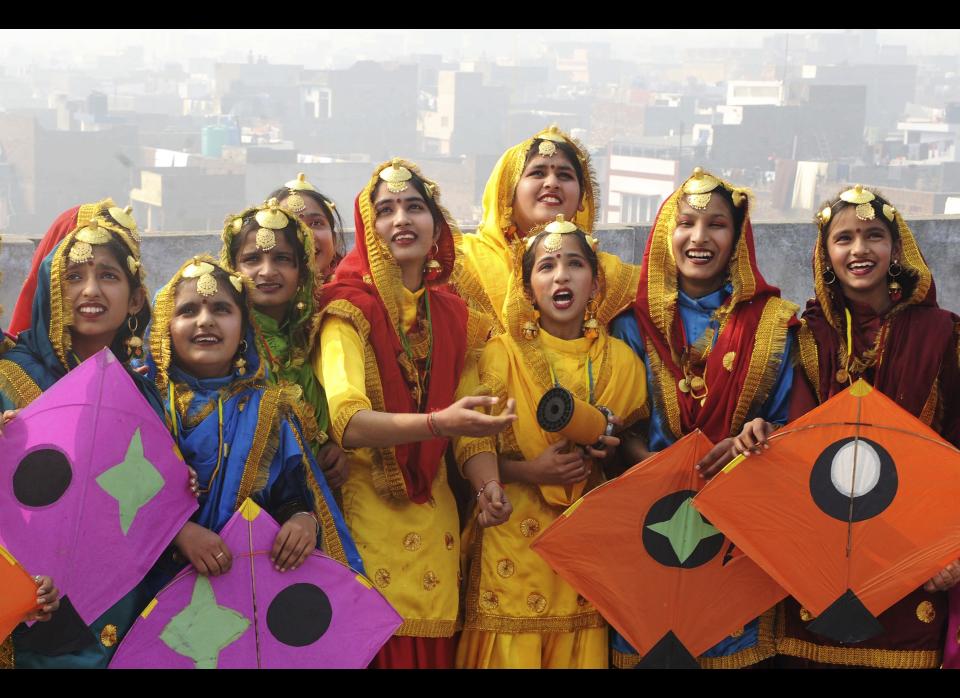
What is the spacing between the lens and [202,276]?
334 centimetres

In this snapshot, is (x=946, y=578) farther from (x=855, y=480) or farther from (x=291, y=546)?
(x=291, y=546)

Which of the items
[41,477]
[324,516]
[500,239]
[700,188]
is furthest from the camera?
[500,239]

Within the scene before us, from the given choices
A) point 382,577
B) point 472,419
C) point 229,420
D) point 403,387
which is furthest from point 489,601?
point 229,420

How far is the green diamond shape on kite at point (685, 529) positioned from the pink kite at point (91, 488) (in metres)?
1.38

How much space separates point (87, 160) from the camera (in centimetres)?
3944

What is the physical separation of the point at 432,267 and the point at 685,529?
114 centimetres

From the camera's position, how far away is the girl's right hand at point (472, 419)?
3.02 metres

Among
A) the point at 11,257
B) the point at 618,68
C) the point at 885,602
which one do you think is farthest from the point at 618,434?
the point at 618,68

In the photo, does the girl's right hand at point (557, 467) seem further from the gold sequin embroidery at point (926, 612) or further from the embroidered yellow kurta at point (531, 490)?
the gold sequin embroidery at point (926, 612)

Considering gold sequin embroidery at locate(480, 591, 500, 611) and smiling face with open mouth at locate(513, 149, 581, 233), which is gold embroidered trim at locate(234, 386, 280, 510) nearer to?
gold sequin embroidery at locate(480, 591, 500, 611)

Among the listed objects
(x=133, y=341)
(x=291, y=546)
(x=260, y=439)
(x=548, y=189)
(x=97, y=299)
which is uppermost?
(x=548, y=189)

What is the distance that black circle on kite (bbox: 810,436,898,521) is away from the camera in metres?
3.44

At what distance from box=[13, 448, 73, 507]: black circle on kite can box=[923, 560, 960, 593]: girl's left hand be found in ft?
8.06

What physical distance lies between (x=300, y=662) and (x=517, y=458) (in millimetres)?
922
